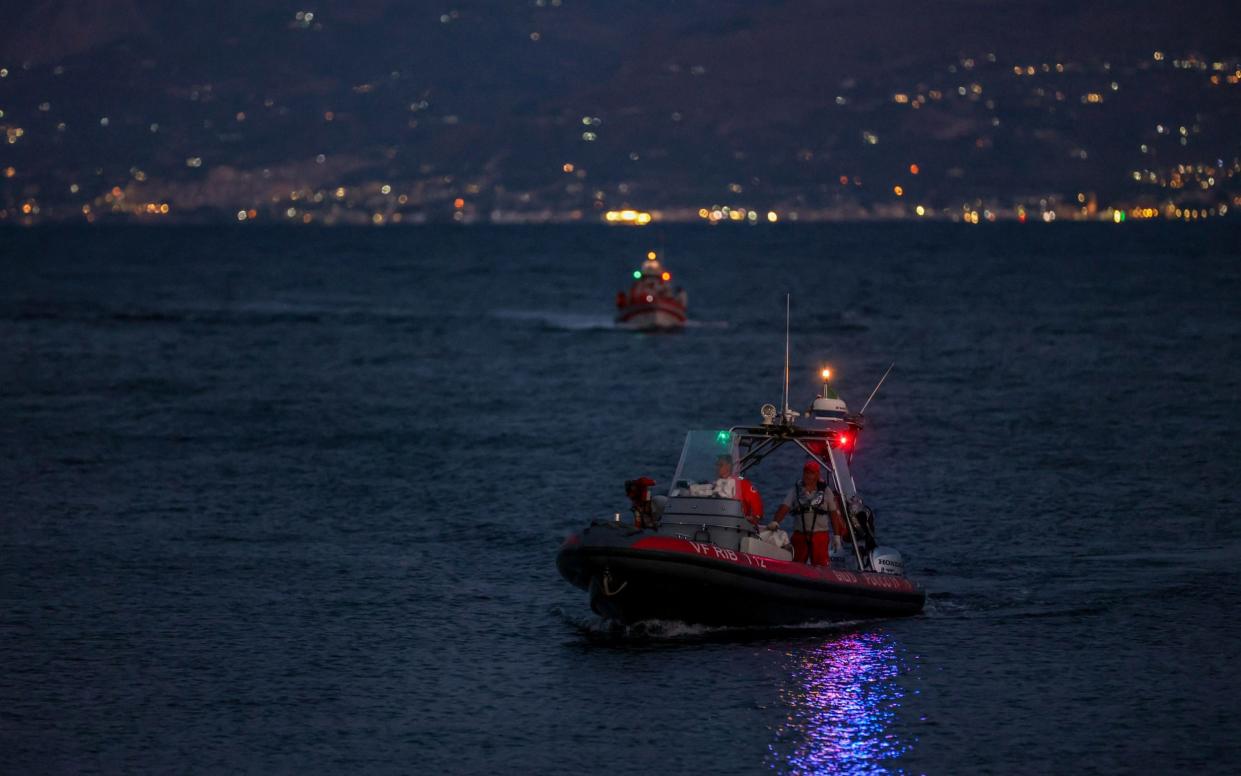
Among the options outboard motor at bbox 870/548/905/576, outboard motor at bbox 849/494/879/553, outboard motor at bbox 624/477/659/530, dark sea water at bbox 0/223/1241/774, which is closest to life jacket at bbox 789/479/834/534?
outboard motor at bbox 849/494/879/553

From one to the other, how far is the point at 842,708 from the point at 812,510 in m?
3.83

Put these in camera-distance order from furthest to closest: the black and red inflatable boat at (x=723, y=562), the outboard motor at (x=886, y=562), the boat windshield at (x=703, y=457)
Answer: the outboard motor at (x=886, y=562)
the boat windshield at (x=703, y=457)
the black and red inflatable boat at (x=723, y=562)

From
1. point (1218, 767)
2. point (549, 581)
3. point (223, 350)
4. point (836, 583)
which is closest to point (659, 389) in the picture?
point (223, 350)

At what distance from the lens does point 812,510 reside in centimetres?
2230

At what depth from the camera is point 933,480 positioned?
3384 centimetres

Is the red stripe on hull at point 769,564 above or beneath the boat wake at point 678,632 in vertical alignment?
above

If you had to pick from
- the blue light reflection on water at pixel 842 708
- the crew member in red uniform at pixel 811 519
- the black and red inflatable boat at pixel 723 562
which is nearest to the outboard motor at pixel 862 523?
the black and red inflatable boat at pixel 723 562

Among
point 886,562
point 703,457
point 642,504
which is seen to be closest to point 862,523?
point 886,562

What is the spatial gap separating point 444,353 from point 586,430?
25421mm

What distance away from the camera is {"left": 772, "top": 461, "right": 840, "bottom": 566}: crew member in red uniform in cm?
2228

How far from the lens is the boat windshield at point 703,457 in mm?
22281

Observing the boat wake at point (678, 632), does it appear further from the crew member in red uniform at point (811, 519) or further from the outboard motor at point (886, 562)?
the outboard motor at point (886, 562)

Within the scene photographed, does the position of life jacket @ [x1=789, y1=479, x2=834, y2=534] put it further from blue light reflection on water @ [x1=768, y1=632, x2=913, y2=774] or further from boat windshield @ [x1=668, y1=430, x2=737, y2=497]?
blue light reflection on water @ [x1=768, y1=632, x2=913, y2=774]

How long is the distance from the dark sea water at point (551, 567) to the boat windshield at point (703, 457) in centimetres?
194
